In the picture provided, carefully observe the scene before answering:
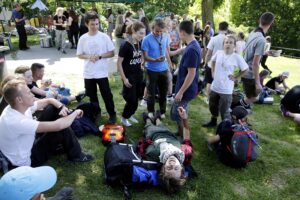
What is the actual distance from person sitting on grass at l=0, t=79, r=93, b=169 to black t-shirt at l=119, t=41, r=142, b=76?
1352 millimetres

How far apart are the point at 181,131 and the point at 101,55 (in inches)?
69.2

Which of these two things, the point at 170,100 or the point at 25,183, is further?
the point at 170,100

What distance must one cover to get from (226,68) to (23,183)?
356 centimetres

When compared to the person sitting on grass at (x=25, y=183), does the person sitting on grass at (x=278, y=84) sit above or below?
below

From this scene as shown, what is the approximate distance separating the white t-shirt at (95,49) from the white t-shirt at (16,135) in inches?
74.0

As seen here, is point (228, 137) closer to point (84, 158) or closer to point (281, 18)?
point (84, 158)

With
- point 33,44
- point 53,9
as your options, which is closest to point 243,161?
point 33,44

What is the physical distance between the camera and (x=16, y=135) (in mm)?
2998

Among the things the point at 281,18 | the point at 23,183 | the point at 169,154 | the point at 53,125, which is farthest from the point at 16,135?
the point at 281,18

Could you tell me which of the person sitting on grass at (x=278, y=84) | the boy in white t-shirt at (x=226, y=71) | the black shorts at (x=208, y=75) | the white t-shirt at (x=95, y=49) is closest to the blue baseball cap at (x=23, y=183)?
the white t-shirt at (x=95, y=49)

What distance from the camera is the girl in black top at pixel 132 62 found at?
15.3ft

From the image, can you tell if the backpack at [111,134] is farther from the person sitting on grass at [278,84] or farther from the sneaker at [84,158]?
the person sitting on grass at [278,84]

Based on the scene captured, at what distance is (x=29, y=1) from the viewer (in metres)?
22.0

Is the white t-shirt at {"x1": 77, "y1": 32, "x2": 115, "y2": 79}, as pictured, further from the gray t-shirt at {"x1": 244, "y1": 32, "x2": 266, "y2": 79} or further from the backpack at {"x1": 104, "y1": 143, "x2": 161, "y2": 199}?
the gray t-shirt at {"x1": 244, "y1": 32, "x2": 266, "y2": 79}
